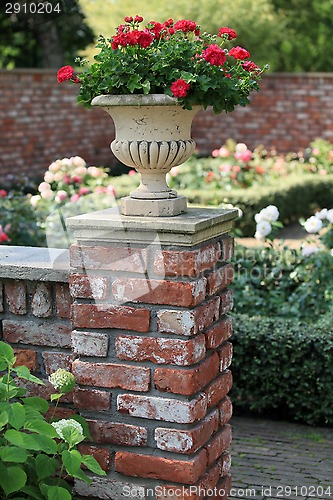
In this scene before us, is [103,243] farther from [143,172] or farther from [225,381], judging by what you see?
[225,381]

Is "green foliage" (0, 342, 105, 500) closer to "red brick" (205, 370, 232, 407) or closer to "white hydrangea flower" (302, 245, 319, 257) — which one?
"red brick" (205, 370, 232, 407)

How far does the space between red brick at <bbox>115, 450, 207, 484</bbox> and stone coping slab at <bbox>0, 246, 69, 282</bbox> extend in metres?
0.55

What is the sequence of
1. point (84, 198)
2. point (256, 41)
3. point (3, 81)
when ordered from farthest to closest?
point (256, 41) < point (3, 81) < point (84, 198)

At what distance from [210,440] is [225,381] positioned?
0.64 feet

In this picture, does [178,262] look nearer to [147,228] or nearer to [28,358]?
[147,228]

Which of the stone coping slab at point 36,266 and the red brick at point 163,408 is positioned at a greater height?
the stone coping slab at point 36,266

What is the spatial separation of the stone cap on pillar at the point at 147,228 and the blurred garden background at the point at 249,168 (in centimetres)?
182

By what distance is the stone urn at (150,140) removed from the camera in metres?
2.12

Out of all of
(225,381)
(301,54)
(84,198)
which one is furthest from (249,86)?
(301,54)

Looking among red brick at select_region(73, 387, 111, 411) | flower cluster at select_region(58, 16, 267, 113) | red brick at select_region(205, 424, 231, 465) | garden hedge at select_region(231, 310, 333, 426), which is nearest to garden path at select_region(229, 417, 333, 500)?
garden hedge at select_region(231, 310, 333, 426)

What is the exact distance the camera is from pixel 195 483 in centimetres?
216

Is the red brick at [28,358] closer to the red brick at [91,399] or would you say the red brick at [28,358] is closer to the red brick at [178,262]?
the red brick at [91,399]

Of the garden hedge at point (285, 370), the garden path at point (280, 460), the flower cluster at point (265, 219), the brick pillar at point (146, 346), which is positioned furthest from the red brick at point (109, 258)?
the flower cluster at point (265, 219)

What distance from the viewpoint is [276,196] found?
347 inches
